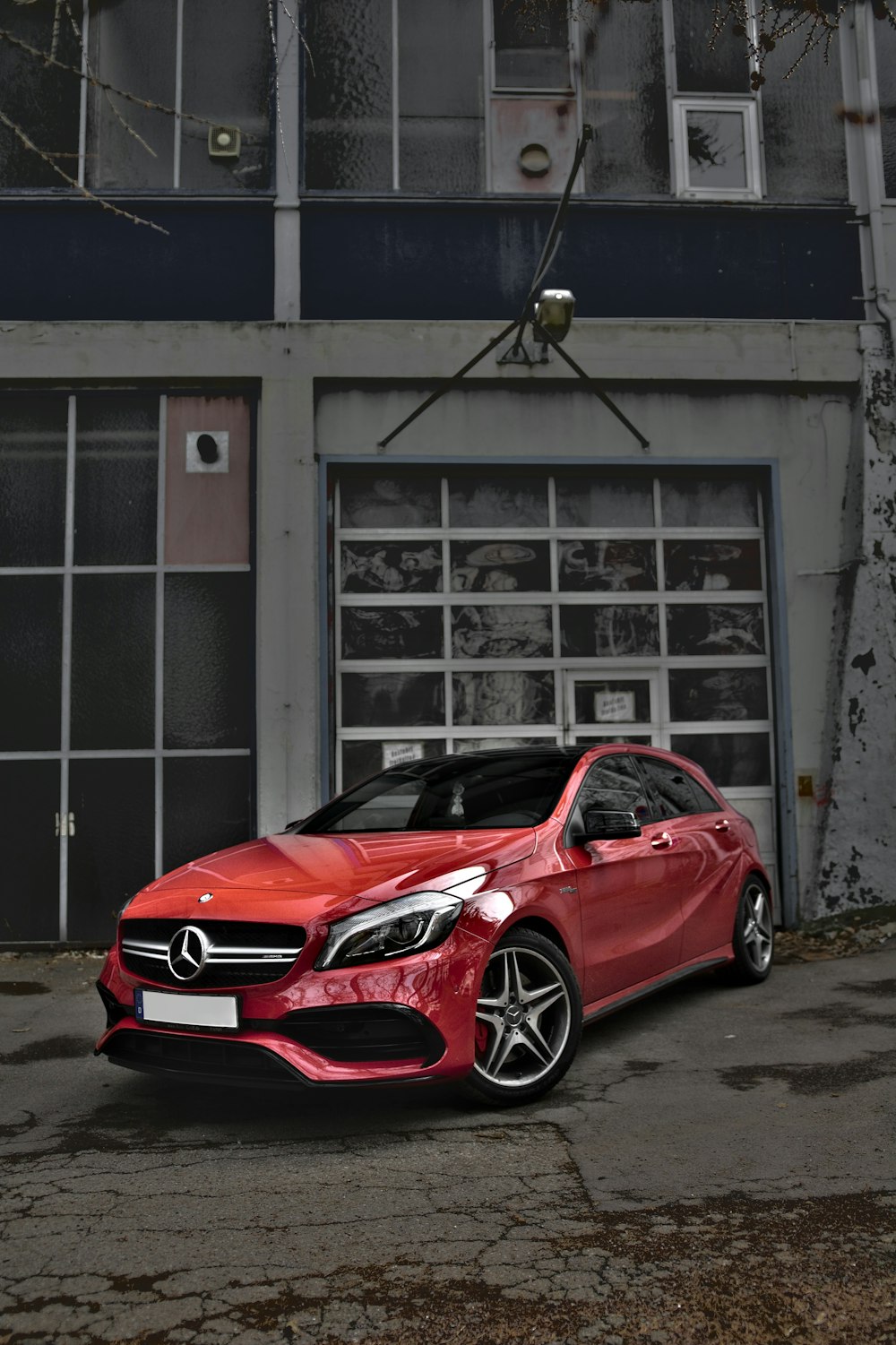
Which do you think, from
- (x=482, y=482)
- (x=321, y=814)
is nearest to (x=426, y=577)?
(x=482, y=482)

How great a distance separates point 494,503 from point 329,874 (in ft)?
18.8

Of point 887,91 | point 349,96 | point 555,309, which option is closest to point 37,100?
point 349,96

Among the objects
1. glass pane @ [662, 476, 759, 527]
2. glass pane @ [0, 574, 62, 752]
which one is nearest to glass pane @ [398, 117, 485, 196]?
glass pane @ [662, 476, 759, 527]

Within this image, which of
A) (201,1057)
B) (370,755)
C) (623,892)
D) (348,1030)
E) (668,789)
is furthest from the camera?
(370,755)

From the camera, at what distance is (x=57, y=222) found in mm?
9672

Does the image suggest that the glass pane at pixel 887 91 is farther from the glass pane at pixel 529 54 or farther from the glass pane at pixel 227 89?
the glass pane at pixel 227 89

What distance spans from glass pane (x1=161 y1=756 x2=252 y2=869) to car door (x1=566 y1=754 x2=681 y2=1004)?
13.2ft

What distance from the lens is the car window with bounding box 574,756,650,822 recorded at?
564 cm

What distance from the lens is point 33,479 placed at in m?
9.59

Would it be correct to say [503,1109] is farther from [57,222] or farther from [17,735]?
[57,222]

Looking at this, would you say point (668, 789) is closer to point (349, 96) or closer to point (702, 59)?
point (349, 96)

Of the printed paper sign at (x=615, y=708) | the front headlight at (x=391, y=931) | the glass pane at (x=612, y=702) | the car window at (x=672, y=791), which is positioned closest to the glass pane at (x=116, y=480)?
the glass pane at (x=612, y=702)

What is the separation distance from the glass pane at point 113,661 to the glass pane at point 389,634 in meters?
1.60

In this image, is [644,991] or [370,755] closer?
[644,991]
